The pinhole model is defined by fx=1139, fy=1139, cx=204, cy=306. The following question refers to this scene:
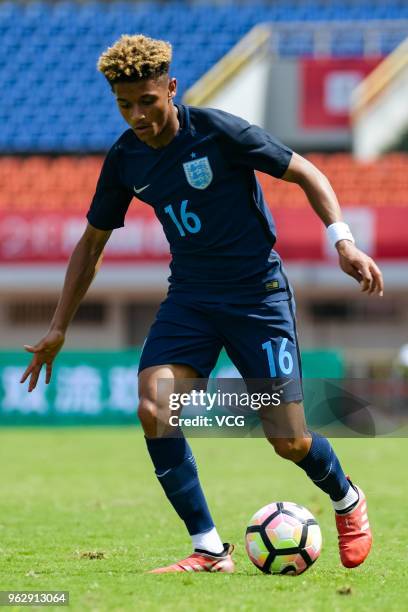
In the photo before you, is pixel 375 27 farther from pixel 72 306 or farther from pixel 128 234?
pixel 72 306

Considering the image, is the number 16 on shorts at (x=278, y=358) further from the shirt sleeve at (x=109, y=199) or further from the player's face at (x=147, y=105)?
the player's face at (x=147, y=105)

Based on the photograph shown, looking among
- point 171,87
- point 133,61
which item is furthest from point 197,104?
point 133,61

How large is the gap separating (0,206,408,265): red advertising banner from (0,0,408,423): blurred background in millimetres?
28

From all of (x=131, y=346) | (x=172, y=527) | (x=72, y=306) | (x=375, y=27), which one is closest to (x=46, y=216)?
(x=131, y=346)

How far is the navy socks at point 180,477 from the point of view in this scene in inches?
211

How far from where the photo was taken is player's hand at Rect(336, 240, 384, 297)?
469 centimetres

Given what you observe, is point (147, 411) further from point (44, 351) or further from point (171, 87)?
point (171, 87)

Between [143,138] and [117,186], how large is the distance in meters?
0.43

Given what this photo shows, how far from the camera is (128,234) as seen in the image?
22438 mm

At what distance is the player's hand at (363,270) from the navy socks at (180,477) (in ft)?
3.98

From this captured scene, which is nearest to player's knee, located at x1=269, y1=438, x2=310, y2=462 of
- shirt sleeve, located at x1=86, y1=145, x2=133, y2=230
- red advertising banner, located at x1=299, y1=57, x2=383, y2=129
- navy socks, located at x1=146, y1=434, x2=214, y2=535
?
navy socks, located at x1=146, y1=434, x2=214, y2=535

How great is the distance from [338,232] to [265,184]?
733 inches

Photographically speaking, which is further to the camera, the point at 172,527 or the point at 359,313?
the point at 359,313

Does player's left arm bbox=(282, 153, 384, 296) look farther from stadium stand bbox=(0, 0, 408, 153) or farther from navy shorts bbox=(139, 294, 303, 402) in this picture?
stadium stand bbox=(0, 0, 408, 153)
